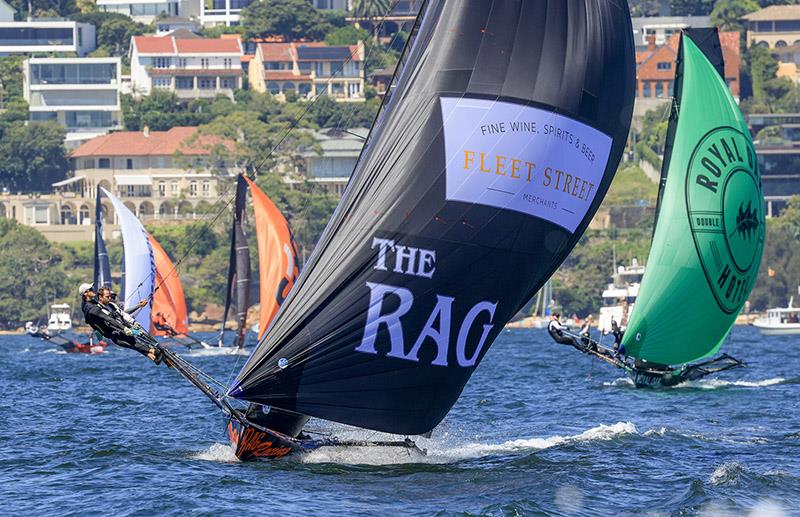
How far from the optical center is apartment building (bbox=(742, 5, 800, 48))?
184 metres

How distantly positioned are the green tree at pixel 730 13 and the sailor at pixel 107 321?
16276 centimetres

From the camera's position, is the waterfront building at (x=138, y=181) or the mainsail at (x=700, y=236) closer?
the mainsail at (x=700, y=236)

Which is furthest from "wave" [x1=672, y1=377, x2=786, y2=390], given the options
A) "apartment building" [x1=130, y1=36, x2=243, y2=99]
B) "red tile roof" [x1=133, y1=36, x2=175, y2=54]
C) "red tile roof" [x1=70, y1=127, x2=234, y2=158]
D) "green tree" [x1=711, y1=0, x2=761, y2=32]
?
"red tile roof" [x1=133, y1=36, x2=175, y2=54]

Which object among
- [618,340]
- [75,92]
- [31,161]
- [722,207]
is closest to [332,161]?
[31,161]

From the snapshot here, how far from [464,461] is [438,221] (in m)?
3.77

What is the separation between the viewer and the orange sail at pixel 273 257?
50406 millimetres

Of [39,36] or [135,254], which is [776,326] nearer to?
[135,254]

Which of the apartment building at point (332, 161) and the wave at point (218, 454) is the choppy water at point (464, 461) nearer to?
the wave at point (218, 454)

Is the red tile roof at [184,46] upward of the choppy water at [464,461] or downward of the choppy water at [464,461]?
upward

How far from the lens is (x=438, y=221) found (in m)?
22.1

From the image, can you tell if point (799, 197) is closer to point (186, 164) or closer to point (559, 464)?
point (186, 164)

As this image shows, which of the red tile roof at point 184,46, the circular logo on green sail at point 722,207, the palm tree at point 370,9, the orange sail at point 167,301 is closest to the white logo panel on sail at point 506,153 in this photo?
the circular logo on green sail at point 722,207

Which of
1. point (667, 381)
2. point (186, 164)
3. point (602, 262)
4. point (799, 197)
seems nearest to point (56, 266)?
point (186, 164)

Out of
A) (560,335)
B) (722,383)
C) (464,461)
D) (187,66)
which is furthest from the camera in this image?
(187,66)
